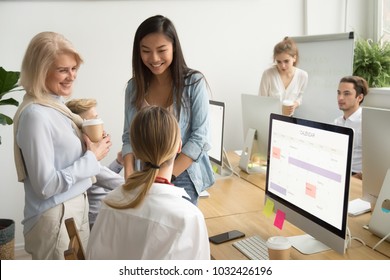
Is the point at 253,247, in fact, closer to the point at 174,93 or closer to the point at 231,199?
the point at 231,199

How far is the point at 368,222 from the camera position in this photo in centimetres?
189

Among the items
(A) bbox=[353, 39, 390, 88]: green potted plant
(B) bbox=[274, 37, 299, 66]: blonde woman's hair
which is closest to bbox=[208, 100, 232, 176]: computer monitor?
(B) bbox=[274, 37, 299, 66]: blonde woman's hair

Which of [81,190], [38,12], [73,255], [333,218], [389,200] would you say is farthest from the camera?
[38,12]

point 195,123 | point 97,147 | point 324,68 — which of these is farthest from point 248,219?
point 324,68

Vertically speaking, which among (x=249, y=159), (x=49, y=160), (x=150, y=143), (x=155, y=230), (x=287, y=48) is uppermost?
(x=287, y=48)

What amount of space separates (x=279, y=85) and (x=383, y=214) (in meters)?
2.06

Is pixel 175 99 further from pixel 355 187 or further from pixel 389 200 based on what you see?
pixel 355 187

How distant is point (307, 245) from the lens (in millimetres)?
1633

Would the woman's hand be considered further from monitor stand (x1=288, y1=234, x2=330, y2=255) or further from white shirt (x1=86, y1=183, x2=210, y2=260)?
monitor stand (x1=288, y1=234, x2=330, y2=255)

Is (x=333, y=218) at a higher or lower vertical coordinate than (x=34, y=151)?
lower

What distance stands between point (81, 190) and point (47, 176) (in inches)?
8.7

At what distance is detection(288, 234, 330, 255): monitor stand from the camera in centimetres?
159

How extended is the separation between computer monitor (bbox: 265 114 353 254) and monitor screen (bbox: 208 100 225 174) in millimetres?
712
